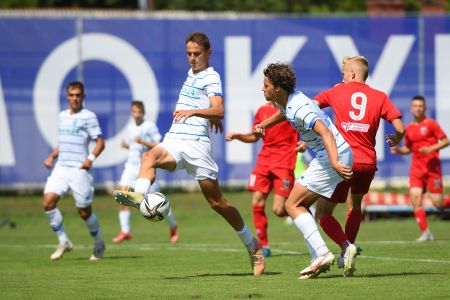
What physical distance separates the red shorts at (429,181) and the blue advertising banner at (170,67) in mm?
7506

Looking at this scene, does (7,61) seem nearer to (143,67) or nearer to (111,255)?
(143,67)

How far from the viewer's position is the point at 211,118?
38.1 feet

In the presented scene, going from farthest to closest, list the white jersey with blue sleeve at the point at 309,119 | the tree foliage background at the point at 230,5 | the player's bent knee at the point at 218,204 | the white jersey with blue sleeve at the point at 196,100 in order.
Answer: the tree foliage background at the point at 230,5, the player's bent knee at the point at 218,204, the white jersey with blue sleeve at the point at 196,100, the white jersey with blue sleeve at the point at 309,119

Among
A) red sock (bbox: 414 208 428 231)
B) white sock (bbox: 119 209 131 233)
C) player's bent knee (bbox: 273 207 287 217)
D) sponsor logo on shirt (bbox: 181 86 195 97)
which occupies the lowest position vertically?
white sock (bbox: 119 209 131 233)

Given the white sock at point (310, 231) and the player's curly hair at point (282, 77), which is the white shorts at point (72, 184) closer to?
the white sock at point (310, 231)

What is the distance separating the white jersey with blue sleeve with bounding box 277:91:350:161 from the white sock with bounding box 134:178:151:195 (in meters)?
1.59

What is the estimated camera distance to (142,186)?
1123 cm

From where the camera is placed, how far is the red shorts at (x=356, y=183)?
11547 millimetres

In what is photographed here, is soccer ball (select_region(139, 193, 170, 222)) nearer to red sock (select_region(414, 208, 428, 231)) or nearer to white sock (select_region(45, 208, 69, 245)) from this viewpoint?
white sock (select_region(45, 208, 69, 245))

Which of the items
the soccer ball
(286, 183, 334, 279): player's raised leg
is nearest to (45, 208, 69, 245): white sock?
the soccer ball

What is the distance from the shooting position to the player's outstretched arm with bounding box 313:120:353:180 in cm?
1076

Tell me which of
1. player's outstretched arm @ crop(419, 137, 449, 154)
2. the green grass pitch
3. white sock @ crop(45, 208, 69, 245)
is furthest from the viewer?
player's outstretched arm @ crop(419, 137, 449, 154)

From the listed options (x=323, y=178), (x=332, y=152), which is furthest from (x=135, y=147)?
(x=332, y=152)

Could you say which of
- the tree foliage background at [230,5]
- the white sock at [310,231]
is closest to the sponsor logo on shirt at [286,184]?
the white sock at [310,231]
